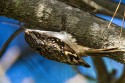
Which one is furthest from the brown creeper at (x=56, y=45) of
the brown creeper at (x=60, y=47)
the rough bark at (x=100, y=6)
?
the rough bark at (x=100, y=6)

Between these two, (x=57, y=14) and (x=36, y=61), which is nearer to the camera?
(x=57, y=14)

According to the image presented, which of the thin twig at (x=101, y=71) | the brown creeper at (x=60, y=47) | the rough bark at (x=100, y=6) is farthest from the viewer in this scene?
the thin twig at (x=101, y=71)

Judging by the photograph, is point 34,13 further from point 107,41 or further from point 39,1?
point 107,41

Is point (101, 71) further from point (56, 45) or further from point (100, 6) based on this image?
point (56, 45)

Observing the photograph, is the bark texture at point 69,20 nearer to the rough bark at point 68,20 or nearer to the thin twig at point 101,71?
the rough bark at point 68,20

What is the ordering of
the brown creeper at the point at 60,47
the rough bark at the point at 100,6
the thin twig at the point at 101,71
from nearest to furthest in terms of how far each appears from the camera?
the brown creeper at the point at 60,47 < the rough bark at the point at 100,6 < the thin twig at the point at 101,71

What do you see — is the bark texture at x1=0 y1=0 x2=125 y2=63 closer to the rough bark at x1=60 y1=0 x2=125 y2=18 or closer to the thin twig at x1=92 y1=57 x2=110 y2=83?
the rough bark at x1=60 y1=0 x2=125 y2=18

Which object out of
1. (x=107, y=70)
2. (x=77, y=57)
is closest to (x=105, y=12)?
(x=107, y=70)

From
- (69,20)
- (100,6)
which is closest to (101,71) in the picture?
(100,6)
